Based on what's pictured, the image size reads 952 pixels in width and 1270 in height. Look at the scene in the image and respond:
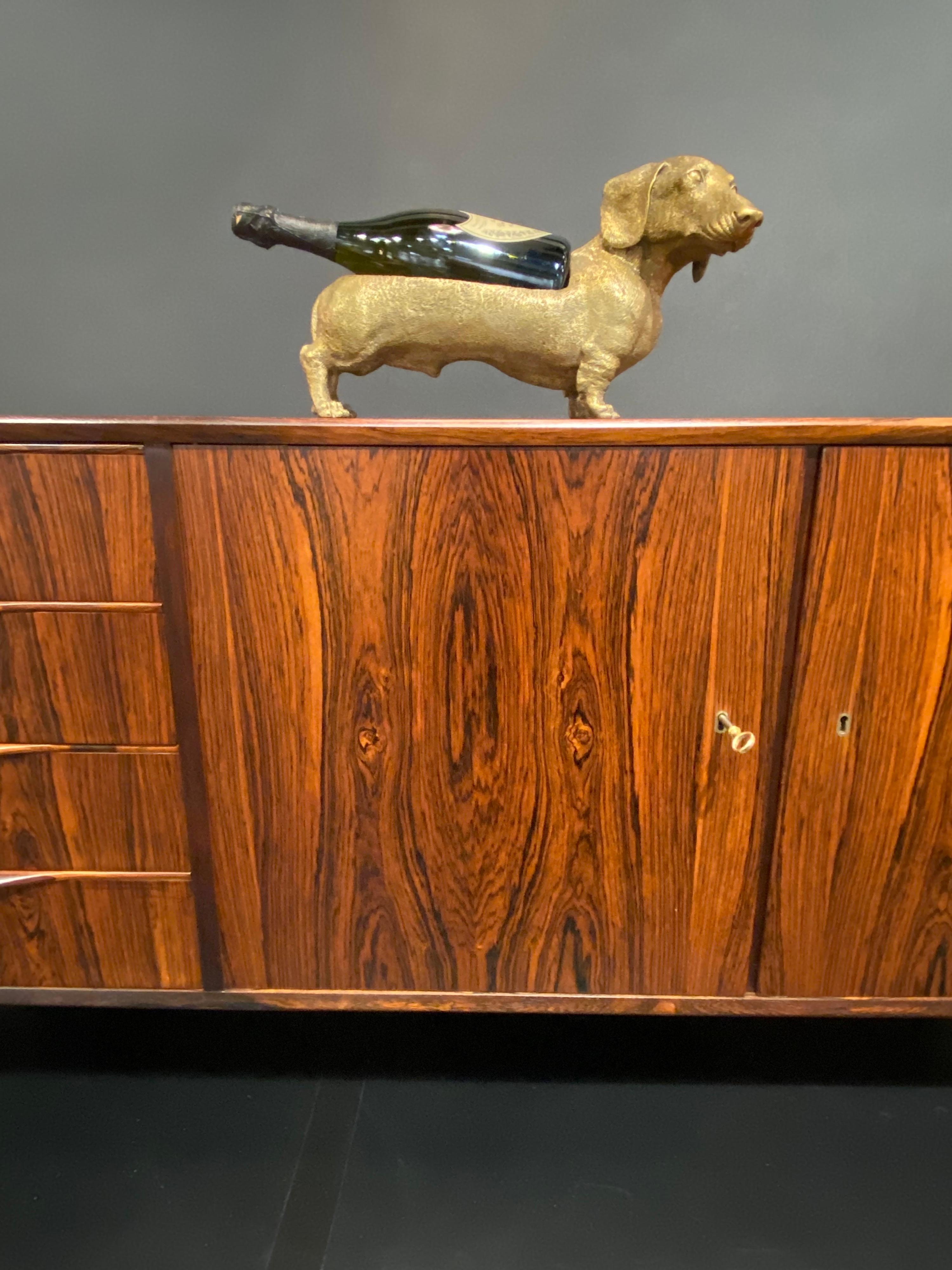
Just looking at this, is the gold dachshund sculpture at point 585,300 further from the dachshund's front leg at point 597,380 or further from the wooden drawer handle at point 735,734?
the wooden drawer handle at point 735,734

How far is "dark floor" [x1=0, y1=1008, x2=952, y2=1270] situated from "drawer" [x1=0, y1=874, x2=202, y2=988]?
0.64ft

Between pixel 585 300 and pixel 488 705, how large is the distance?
46 cm

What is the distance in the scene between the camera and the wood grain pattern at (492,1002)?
0.92 m

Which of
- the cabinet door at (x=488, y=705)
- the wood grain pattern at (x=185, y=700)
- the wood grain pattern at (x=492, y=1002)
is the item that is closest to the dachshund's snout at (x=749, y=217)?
the cabinet door at (x=488, y=705)

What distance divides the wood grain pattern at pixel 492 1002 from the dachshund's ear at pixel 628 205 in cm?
87

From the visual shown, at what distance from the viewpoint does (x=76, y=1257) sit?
2.67 ft

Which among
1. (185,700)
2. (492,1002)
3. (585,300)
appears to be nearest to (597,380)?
(585,300)

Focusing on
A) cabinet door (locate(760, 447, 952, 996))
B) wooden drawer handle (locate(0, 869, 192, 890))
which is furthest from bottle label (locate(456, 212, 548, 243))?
wooden drawer handle (locate(0, 869, 192, 890))

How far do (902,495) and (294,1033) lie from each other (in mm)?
1026

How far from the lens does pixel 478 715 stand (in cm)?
84

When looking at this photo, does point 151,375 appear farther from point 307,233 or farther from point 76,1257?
point 76,1257

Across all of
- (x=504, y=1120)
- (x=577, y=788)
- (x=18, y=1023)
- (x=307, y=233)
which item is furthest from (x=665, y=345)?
(x=18, y=1023)

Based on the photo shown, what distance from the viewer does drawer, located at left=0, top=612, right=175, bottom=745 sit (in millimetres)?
822

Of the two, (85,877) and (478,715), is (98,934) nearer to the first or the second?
(85,877)
